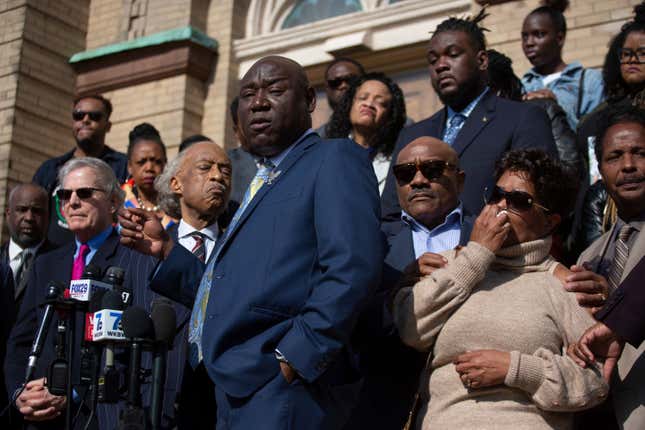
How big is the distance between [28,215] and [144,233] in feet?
8.24

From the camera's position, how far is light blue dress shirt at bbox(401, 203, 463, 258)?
4254 mm

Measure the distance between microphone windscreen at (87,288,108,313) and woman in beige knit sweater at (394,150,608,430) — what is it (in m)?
1.26

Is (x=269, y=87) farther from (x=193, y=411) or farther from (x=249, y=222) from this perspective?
(x=193, y=411)

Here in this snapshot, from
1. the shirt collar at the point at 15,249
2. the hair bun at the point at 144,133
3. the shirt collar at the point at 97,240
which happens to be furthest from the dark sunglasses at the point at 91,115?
the shirt collar at the point at 97,240

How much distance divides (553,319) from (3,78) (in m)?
9.41

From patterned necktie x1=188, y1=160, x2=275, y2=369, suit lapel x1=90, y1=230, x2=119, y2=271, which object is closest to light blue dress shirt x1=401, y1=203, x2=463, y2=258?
patterned necktie x1=188, y1=160, x2=275, y2=369

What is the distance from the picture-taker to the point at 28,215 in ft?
22.2

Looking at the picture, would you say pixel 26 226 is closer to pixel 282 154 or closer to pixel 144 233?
pixel 144 233

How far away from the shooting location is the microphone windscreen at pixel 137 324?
12.1ft

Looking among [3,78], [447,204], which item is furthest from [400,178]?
[3,78]

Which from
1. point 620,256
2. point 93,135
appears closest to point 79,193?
point 93,135

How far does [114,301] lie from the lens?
12.9 feet

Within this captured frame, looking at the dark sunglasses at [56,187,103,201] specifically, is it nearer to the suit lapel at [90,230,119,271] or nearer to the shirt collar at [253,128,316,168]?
the suit lapel at [90,230,119,271]

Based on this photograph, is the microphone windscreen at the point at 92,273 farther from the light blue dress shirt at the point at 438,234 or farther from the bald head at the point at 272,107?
the light blue dress shirt at the point at 438,234
